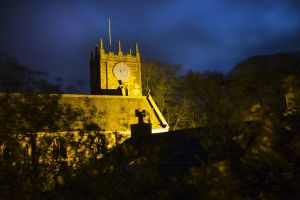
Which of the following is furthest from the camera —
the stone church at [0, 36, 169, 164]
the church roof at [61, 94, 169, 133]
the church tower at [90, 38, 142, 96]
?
the church tower at [90, 38, 142, 96]

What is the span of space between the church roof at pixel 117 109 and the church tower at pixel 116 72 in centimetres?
1642

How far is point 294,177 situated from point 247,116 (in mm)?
1176

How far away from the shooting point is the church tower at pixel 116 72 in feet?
175

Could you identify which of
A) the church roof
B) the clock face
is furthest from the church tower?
the church roof

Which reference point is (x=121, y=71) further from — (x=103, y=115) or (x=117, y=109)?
(x=103, y=115)

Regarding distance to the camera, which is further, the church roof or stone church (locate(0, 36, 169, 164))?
the church roof

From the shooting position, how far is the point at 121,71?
180 feet

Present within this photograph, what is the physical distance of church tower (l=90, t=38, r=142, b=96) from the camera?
53481mm

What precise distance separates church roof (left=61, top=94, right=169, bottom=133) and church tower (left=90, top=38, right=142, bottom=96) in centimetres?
1642

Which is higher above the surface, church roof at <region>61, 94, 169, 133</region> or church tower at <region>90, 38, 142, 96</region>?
church tower at <region>90, 38, 142, 96</region>

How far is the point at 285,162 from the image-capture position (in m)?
5.14

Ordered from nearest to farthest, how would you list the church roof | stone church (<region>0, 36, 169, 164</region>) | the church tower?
stone church (<region>0, 36, 169, 164</region>) → the church roof → the church tower

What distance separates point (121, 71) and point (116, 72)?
1.04 metres

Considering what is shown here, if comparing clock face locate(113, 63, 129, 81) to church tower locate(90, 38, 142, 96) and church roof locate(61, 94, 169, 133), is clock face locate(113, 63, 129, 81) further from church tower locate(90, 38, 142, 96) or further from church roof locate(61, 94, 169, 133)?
church roof locate(61, 94, 169, 133)
